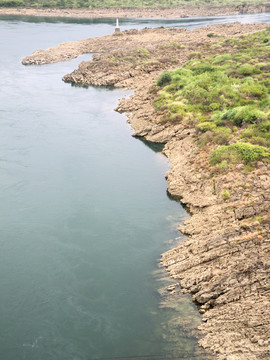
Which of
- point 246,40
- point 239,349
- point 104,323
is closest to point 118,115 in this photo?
point 104,323

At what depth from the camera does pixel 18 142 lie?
143 ft

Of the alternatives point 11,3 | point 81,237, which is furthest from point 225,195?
point 11,3

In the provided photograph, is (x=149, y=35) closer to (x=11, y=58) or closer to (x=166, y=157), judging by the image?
(x=11, y=58)

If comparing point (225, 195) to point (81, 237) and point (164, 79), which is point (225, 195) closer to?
point (81, 237)

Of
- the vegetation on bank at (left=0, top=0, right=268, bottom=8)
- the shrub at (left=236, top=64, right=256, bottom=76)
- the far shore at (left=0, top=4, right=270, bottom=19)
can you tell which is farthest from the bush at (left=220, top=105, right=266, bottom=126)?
the vegetation on bank at (left=0, top=0, right=268, bottom=8)

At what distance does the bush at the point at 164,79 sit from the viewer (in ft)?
187

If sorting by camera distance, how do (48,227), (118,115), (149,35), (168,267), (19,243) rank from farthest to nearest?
(149,35) < (118,115) < (48,227) < (19,243) < (168,267)

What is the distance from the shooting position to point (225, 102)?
4550 centimetres

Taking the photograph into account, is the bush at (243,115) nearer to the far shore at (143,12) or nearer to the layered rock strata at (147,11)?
the far shore at (143,12)

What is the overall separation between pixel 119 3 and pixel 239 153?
15766 centimetres

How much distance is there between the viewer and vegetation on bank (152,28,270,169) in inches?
1357

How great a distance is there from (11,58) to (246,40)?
53341 mm

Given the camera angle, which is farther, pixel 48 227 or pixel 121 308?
pixel 48 227

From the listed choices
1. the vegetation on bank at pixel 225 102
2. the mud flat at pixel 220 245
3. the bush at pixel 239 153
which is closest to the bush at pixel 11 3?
the vegetation on bank at pixel 225 102
